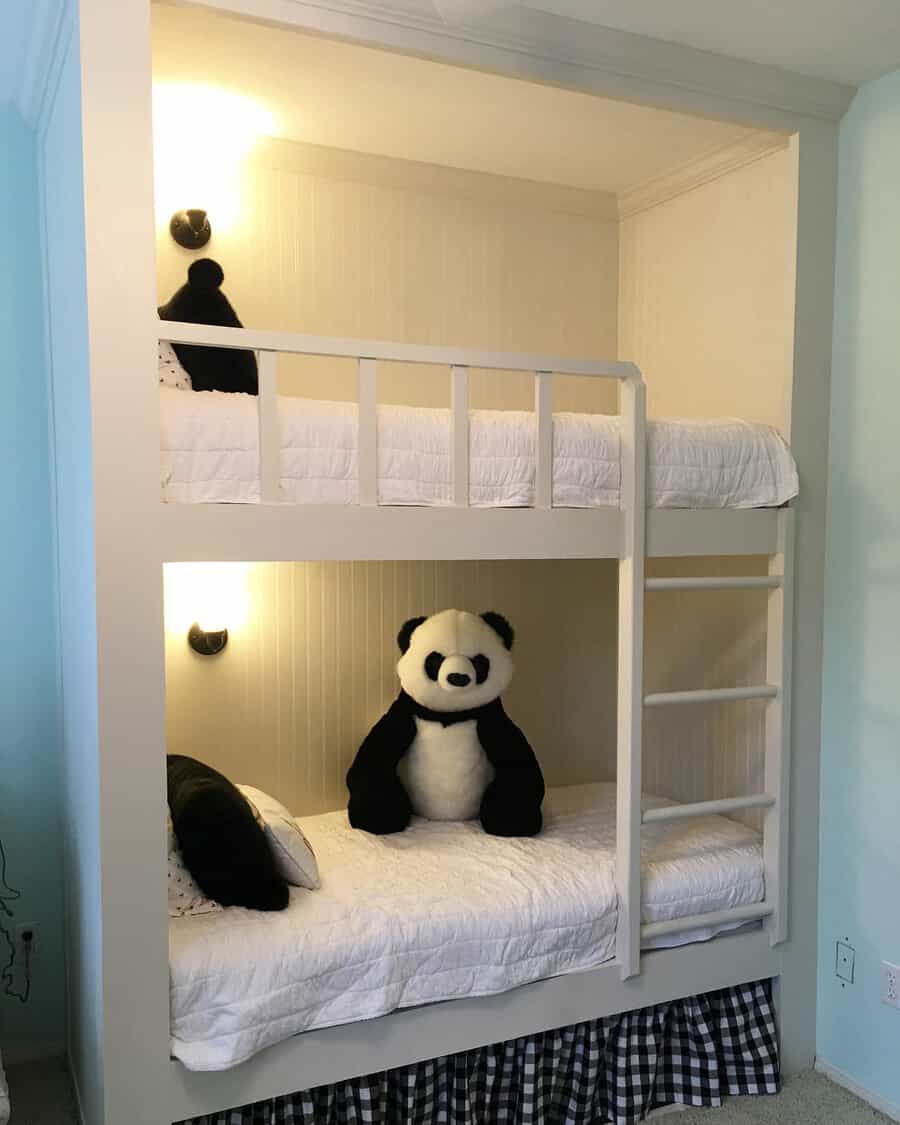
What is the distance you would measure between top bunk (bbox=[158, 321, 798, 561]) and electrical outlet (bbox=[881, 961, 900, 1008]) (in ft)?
3.42

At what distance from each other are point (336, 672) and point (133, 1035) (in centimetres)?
124

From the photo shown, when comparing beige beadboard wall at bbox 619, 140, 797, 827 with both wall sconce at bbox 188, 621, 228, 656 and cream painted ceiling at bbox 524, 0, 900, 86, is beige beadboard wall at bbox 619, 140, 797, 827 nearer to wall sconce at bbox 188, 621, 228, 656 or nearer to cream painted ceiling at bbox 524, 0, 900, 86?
cream painted ceiling at bbox 524, 0, 900, 86

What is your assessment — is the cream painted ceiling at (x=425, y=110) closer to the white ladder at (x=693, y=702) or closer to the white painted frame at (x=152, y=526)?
the white painted frame at (x=152, y=526)

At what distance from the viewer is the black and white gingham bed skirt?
2.03 meters

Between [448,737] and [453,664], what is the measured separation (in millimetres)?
225

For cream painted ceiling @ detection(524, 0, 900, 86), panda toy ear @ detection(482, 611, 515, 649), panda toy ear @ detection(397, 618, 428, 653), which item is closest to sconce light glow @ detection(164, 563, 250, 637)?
panda toy ear @ detection(397, 618, 428, 653)

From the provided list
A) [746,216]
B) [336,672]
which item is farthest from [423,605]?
[746,216]

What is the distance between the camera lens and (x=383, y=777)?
2646 mm

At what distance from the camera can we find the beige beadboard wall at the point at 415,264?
2725 mm

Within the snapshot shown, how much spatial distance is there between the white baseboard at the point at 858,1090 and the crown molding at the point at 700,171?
7.76 feet

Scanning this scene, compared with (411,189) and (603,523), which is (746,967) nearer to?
(603,523)

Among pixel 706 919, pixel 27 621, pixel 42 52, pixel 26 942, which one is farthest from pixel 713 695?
pixel 42 52

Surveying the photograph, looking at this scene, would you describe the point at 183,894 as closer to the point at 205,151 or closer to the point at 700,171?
the point at 205,151

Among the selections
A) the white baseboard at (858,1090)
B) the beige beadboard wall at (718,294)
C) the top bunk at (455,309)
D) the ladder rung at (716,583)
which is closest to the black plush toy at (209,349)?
the top bunk at (455,309)
